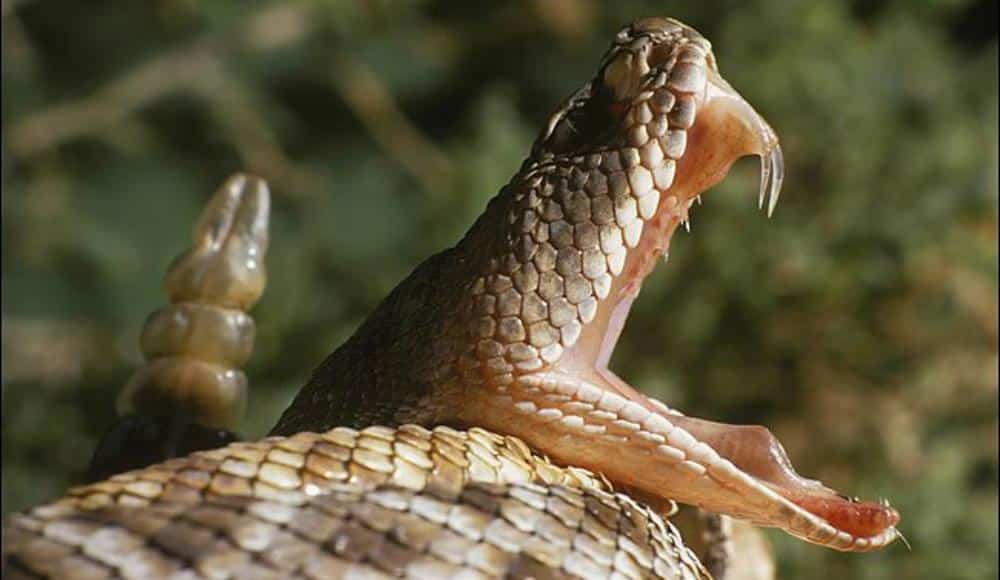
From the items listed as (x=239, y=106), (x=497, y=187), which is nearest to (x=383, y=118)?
(x=239, y=106)

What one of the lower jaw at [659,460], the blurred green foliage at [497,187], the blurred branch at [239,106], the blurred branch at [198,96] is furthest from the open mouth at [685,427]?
the blurred branch at [198,96]

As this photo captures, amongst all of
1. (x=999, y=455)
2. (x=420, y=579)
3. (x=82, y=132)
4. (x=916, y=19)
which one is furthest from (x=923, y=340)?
(x=420, y=579)

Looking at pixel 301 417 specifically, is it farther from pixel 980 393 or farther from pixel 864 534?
pixel 980 393

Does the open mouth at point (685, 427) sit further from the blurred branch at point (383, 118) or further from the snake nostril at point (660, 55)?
the blurred branch at point (383, 118)

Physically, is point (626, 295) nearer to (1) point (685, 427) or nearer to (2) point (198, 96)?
(1) point (685, 427)

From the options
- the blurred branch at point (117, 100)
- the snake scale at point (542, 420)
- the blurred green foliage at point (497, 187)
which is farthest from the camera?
the blurred branch at point (117, 100)

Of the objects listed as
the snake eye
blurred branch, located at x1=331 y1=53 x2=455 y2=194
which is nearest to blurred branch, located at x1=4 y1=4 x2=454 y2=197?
blurred branch, located at x1=331 y1=53 x2=455 y2=194

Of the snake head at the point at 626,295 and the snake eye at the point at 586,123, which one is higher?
the snake eye at the point at 586,123
